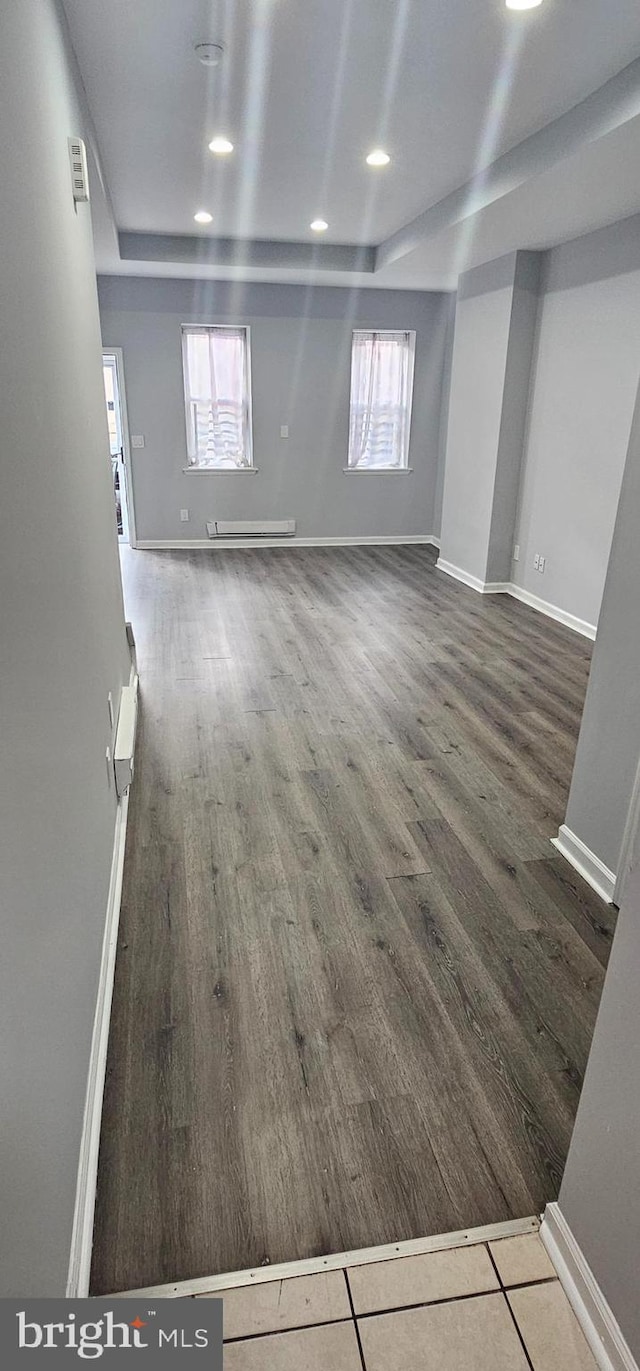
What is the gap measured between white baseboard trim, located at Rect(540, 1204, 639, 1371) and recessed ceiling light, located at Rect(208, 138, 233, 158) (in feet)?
14.4

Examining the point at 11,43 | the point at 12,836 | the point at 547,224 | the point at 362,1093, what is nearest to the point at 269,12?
the point at 11,43

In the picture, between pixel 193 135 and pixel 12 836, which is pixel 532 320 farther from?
pixel 12 836

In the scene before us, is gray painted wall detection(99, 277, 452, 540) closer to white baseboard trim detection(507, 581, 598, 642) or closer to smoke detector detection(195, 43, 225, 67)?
white baseboard trim detection(507, 581, 598, 642)

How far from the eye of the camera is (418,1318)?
1.27 m

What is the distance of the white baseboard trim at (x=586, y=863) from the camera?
239 centimetres

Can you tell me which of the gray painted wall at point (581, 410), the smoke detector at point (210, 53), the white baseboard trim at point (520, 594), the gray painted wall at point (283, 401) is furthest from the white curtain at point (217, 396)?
the smoke detector at point (210, 53)

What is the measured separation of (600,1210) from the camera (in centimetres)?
122

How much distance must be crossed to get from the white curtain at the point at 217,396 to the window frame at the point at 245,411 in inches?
0.4

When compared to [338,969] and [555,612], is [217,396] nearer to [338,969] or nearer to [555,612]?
[555,612]

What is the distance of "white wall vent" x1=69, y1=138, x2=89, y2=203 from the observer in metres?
2.17

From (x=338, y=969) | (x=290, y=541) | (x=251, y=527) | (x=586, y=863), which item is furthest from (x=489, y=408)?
(x=338, y=969)

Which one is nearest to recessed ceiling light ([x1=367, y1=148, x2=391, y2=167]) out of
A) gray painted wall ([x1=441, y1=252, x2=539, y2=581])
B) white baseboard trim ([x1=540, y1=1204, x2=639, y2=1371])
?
gray painted wall ([x1=441, y1=252, x2=539, y2=581])

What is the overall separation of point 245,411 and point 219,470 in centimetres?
65

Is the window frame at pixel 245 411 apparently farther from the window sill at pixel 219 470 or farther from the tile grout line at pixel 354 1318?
the tile grout line at pixel 354 1318
